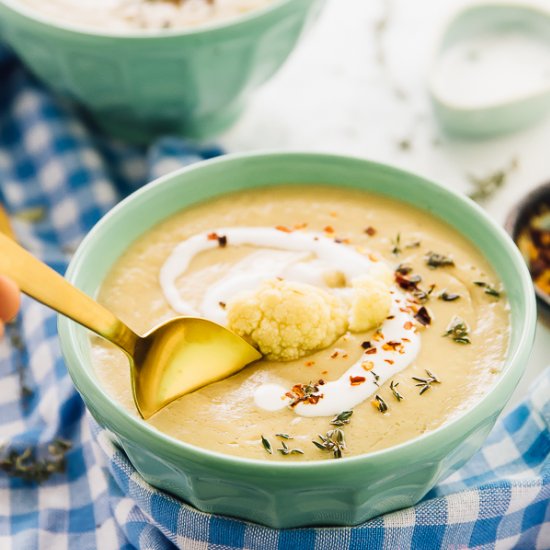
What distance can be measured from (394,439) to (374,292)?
301mm

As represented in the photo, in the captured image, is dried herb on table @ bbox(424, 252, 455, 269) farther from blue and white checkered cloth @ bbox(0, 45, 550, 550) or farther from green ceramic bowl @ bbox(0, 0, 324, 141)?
green ceramic bowl @ bbox(0, 0, 324, 141)

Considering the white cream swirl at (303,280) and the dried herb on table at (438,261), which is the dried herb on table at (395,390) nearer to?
the white cream swirl at (303,280)

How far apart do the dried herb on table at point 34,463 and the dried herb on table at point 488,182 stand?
1.33 m

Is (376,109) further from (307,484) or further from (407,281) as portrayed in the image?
(307,484)

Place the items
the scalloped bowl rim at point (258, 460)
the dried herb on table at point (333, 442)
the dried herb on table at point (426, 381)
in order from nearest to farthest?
the scalloped bowl rim at point (258, 460), the dried herb on table at point (333, 442), the dried herb on table at point (426, 381)

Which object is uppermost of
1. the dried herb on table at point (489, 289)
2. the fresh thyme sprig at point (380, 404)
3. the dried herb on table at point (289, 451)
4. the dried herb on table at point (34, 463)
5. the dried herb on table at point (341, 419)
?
the dried herb on table at point (489, 289)

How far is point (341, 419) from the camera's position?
155cm

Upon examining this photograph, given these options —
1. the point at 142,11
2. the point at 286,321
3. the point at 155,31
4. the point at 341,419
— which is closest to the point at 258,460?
the point at 341,419

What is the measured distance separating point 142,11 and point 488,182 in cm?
112

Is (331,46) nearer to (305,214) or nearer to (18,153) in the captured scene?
(18,153)

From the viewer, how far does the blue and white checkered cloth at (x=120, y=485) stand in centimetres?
159

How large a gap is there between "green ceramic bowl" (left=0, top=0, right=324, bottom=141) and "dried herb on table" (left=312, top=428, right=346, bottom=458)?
126 centimetres

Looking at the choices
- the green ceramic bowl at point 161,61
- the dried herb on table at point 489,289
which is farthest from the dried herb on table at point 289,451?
the green ceramic bowl at point 161,61

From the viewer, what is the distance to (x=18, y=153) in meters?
2.87
